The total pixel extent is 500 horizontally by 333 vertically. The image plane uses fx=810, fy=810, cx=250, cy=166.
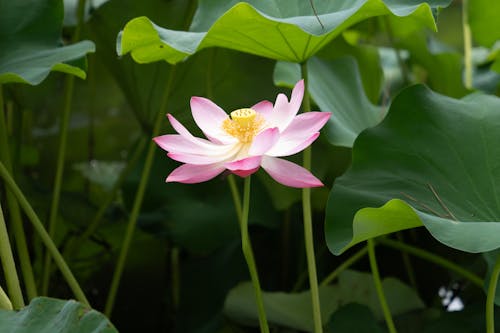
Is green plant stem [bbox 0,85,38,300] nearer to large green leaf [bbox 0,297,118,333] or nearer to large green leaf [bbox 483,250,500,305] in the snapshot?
Answer: large green leaf [bbox 0,297,118,333]

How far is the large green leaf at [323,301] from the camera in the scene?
100 cm

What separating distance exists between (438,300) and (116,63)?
583 millimetres

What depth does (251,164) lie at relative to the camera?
594 millimetres

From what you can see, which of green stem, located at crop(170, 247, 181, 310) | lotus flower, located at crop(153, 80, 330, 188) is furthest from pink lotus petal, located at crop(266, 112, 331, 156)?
green stem, located at crop(170, 247, 181, 310)

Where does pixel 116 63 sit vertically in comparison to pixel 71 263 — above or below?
above

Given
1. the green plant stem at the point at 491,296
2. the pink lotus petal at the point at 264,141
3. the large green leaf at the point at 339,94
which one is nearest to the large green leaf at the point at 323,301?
the large green leaf at the point at 339,94

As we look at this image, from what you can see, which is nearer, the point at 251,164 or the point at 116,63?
the point at 251,164

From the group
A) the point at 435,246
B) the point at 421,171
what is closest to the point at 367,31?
the point at 435,246

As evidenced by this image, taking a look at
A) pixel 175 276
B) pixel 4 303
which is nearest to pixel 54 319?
pixel 4 303

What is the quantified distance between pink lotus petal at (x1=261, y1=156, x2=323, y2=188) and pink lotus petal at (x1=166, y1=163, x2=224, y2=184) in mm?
38

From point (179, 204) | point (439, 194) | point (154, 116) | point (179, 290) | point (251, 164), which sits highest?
point (251, 164)

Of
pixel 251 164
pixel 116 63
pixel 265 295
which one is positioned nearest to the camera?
pixel 251 164

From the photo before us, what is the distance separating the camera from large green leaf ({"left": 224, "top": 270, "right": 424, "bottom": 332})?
1.00 metres

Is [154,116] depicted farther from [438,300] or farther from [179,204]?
[438,300]
